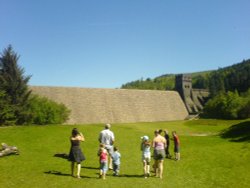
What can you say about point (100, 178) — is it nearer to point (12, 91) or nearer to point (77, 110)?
point (12, 91)

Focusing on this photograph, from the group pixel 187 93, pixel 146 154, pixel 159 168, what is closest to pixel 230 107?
pixel 187 93

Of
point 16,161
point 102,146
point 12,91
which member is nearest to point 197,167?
point 102,146

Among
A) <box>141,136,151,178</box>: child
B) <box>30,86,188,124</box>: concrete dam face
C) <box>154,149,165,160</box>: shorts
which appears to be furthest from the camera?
<box>30,86,188,124</box>: concrete dam face

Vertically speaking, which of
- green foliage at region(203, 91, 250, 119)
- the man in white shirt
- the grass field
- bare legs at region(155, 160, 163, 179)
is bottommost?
the grass field

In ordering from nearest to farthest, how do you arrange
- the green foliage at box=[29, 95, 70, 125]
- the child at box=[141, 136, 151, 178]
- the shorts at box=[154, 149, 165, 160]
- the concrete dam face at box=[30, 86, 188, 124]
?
1. the shorts at box=[154, 149, 165, 160]
2. the child at box=[141, 136, 151, 178]
3. the green foliage at box=[29, 95, 70, 125]
4. the concrete dam face at box=[30, 86, 188, 124]

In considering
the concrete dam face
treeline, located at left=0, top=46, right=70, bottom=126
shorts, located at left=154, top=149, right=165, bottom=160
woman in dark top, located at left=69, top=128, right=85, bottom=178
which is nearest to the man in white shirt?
woman in dark top, located at left=69, top=128, right=85, bottom=178

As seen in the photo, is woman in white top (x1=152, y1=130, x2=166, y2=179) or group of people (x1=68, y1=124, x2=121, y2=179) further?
woman in white top (x1=152, y1=130, x2=166, y2=179)

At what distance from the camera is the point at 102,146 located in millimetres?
17547

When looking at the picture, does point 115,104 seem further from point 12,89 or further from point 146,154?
point 146,154

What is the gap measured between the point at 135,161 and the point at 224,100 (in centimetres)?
6577

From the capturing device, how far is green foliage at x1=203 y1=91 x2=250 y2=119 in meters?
80.8

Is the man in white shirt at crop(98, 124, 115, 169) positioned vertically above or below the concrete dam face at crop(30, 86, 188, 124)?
below

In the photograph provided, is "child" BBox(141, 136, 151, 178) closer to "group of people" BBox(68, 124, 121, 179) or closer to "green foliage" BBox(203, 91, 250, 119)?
"group of people" BBox(68, 124, 121, 179)

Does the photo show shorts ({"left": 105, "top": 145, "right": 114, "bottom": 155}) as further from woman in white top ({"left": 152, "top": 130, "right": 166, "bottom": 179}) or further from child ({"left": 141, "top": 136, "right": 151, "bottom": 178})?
woman in white top ({"left": 152, "top": 130, "right": 166, "bottom": 179})
